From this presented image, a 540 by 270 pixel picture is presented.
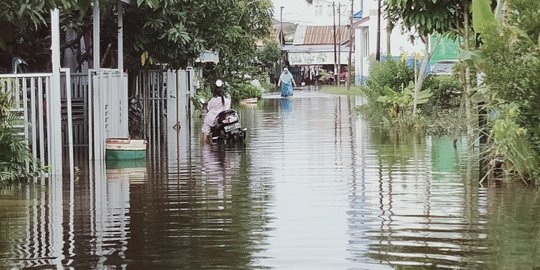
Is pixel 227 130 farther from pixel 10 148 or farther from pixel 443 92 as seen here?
pixel 443 92

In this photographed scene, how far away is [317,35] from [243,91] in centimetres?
4616

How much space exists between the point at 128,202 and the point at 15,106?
312cm

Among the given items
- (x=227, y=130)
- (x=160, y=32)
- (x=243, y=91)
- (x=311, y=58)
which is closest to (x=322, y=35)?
(x=311, y=58)

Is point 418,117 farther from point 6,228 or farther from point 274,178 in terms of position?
point 6,228

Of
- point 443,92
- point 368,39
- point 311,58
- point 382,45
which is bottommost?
point 443,92

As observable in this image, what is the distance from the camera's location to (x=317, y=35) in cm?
9288

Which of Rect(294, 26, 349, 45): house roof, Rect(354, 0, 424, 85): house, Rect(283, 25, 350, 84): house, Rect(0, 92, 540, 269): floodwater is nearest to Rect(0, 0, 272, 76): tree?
Rect(0, 92, 540, 269): floodwater

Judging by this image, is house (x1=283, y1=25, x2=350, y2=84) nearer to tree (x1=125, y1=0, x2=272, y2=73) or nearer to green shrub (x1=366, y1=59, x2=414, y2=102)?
green shrub (x1=366, y1=59, x2=414, y2=102)

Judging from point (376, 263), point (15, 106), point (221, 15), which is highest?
point (221, 15)

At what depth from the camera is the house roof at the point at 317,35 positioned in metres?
91.8

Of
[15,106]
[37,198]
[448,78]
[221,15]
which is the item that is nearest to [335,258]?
[37,198]

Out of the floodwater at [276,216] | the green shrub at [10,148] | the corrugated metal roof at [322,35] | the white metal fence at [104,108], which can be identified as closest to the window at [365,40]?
the corrugated metal roof at [322,35]

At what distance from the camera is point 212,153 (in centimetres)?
1953

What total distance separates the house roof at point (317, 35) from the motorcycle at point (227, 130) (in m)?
68.1
